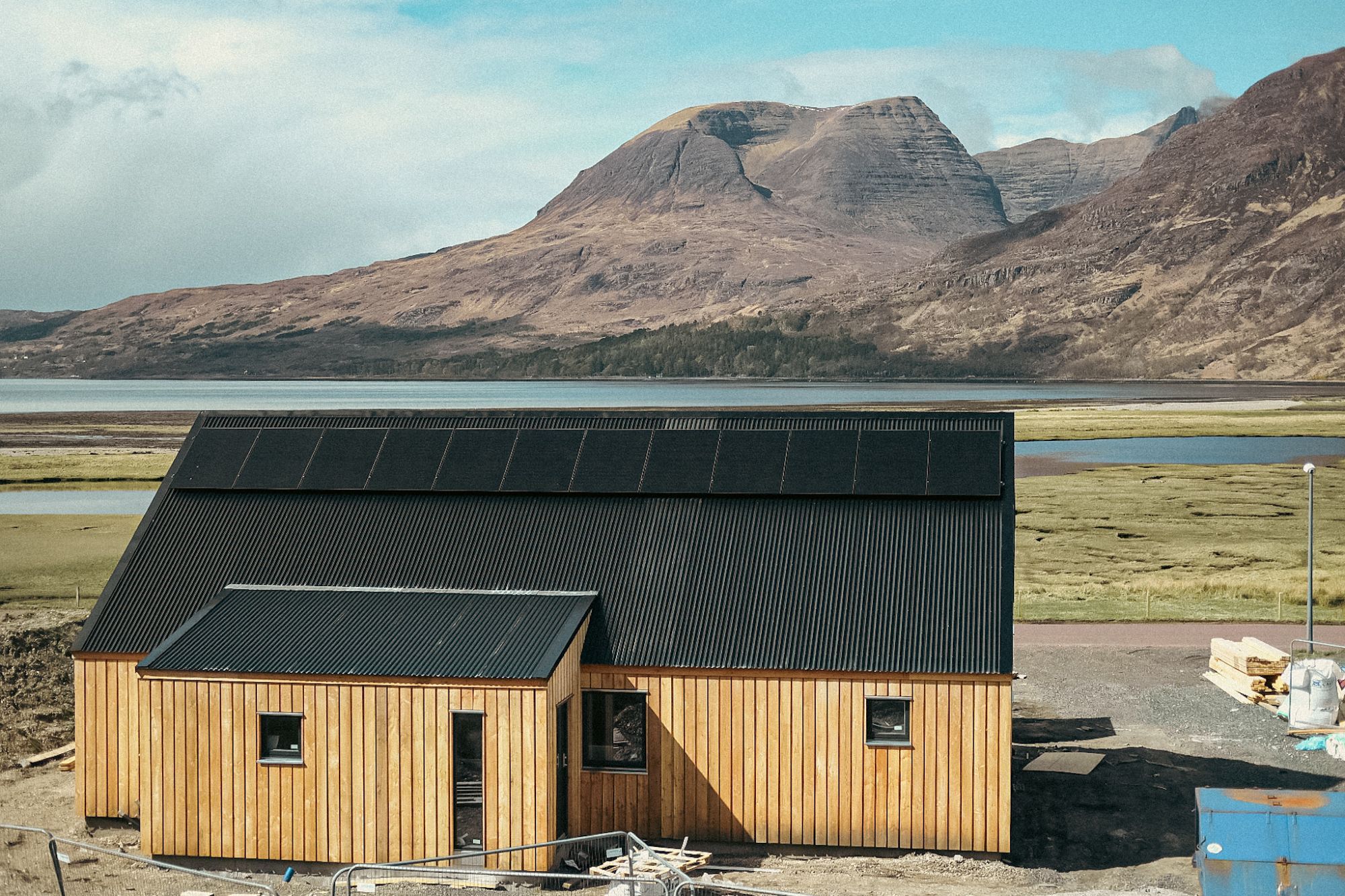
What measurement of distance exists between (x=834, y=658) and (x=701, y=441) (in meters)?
5.50

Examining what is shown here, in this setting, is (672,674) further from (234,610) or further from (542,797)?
(234,610)

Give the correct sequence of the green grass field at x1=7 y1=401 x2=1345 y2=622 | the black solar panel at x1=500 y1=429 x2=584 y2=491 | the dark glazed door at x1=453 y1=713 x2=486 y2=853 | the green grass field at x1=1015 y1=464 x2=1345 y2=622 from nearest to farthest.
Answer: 1. the dark glazed door at x1=453 y1=713 x2=486 y2=853
2. the black solar panel at x1=500 y1=429 x2=584 y2=491
3. the green grass field at x1=1015 y1=464 x2=1345 y2=622
4. the green grass field at x1=7 y1=401 x2=1345 y2=622

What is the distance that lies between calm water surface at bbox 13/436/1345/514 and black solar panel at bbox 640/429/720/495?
162 ft

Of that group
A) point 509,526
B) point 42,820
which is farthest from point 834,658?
point 42,820

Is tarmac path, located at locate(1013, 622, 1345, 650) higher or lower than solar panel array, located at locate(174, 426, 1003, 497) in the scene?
lower

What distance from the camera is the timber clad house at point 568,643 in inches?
818

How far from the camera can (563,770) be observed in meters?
21.2

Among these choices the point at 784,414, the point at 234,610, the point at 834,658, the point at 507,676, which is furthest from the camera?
the point at 784,414

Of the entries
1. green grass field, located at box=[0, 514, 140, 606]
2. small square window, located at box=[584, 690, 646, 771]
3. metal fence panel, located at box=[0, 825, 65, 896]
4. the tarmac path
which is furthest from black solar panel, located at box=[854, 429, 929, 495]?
green grass field, located at box=[0, 514, 140, 606]

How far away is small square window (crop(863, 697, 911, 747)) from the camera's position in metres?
21.5

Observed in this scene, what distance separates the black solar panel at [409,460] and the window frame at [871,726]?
30.1 ft

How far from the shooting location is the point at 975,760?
21.2 meters

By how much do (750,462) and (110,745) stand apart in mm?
11944

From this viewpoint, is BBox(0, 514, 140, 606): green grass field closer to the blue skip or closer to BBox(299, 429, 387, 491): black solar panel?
BBox(299, 429, 387, 491): black solar panel
